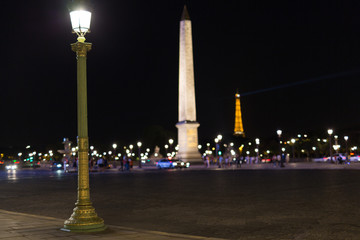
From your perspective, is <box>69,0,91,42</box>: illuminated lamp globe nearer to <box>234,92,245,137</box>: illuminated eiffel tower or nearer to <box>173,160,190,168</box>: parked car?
<box>173,160,190,168</box>: parked car

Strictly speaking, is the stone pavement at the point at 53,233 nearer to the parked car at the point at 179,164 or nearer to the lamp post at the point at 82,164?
the lamp post at the point at 82,164

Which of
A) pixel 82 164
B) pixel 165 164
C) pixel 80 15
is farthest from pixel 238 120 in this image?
pixel 80 15

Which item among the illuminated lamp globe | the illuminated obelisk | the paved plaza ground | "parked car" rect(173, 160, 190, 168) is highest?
the illuminated obelisk

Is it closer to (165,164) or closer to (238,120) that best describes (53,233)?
(165,164)

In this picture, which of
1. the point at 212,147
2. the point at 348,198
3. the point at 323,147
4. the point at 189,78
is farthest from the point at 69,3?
the point at 212,147

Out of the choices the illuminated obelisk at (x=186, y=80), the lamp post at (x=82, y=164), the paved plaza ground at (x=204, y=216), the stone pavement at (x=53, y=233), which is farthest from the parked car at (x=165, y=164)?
the lamp post at (x=82, y=164)

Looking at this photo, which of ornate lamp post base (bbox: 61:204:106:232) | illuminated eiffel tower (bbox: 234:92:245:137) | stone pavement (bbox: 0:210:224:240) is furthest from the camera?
illuminated eiffel tower (bbox: 234:92:245:137)

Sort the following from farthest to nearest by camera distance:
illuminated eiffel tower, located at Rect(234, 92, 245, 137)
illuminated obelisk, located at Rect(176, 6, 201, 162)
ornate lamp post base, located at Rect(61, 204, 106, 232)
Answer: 1. illuminated eiffel tower, located at Rect(234, 92, 245, 137)
2. illuminated obelisk, located at Rect(176, 6, 201, 162)
3. ornate lamp post base, located at Rect(61, 204, 106, 232)

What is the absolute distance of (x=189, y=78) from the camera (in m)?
58.5

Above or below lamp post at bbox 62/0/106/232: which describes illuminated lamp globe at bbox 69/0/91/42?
above

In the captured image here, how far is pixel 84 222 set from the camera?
9.60 meters

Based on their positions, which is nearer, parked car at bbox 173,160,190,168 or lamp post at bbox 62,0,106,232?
lamp post at bbox 62,0,106,232

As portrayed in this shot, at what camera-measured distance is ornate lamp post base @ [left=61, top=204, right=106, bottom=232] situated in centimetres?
955

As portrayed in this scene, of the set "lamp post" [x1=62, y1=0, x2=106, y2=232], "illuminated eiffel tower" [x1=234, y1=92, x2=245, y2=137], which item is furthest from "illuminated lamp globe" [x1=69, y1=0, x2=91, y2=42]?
"illuminated eiffel tower" [x1=234, y1=92, x2=245, y2=137]
